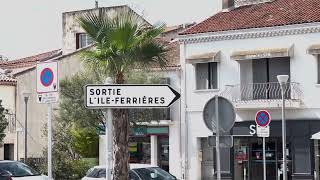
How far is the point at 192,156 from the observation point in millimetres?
39656

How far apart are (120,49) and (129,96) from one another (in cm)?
718

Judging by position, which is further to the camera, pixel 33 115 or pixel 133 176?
A: pixel 33 115

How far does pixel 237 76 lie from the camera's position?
124 ft

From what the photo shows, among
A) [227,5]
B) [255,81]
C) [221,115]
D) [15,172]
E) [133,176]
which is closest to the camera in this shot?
[221,115]

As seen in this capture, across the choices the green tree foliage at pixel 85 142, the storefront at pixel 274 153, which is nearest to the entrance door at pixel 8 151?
the green tree foliage at pixel 85 142

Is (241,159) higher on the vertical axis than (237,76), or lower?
lower

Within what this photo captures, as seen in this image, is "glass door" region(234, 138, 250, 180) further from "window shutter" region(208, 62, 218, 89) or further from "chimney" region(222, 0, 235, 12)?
"chimney" region(222, 0, 235, 12)

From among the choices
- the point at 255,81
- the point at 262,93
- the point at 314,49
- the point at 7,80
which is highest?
the point at 314,49

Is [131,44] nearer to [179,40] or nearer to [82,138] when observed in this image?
[179,40]

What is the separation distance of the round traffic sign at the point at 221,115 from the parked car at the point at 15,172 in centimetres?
1162

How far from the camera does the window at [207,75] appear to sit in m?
38.7

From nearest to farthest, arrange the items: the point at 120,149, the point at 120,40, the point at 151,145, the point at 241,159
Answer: the point at 120,149
the point at 120,40
the point at 241,159
the point at 151,145

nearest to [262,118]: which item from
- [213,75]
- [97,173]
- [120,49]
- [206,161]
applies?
[97,173]

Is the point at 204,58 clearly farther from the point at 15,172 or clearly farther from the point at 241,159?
the point at 15,172
